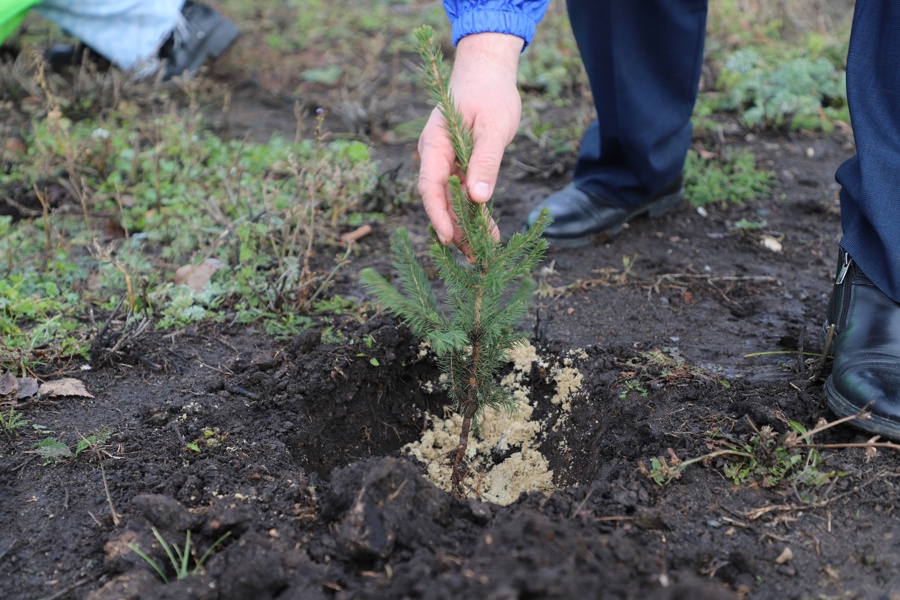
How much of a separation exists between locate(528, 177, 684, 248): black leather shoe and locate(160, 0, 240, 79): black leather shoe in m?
2.60

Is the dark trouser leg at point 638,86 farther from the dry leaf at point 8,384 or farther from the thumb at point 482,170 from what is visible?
the dry leaf at point 8,384

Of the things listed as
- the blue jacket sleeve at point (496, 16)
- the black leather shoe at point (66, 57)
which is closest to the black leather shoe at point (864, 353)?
the blue jacket sleeve at point (496, 16)

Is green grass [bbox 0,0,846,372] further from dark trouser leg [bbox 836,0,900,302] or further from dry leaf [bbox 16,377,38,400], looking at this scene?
dark trouser leg [bbox 836,0,900,302]

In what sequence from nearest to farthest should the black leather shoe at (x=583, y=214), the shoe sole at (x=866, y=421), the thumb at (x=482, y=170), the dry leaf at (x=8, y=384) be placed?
1. the thumb at (x=482, y=170)
2. the shoe sole at (x=866, y=421)
3. the dry leaf at (x=8, y=384)
4. the black leather shoe at (x=583, y=214)

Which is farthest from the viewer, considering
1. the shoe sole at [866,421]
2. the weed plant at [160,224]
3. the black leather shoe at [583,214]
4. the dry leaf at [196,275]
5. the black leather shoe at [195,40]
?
the black leather shoe at [195,40]

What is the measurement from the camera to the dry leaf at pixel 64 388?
2311 millimetres

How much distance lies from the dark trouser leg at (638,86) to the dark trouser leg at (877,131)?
0.90m

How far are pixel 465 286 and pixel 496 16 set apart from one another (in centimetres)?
71

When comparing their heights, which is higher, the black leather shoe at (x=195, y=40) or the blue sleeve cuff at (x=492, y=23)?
the blue sleeve cuff at (x=492, y=23)

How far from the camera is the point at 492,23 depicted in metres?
2.00

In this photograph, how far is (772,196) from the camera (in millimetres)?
3656

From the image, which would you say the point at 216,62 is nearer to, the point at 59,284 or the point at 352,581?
the point at 59,284

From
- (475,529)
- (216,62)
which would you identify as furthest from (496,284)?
(216,62)

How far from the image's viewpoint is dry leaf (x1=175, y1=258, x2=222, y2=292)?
2.90m
